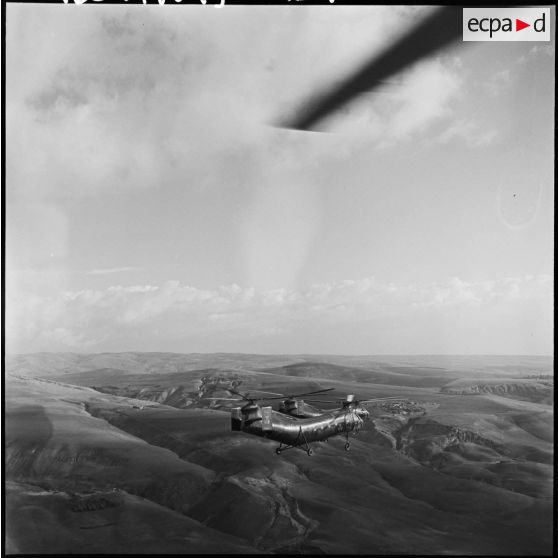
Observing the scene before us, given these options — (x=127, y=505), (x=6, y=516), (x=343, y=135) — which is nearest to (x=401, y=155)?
(x=343, y=135)

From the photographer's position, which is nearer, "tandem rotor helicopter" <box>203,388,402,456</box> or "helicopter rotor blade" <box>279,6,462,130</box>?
"tandem rotor helicopter" <box>203,388,402,456</box>

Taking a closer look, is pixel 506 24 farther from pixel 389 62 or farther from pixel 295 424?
pixel 295 424

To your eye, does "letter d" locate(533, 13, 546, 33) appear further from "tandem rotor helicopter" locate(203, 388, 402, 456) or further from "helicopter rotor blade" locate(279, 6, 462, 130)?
"tandem rotor helicopter" locate(203, 388, 402, 456)

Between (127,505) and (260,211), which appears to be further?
(260,211)

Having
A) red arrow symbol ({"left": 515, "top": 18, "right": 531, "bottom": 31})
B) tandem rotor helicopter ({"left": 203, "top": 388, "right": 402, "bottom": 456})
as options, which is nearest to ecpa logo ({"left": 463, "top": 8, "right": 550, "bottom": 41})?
red arrow symbol ({"left": 515, "top": 18, "right": 531, "bottom": 31})

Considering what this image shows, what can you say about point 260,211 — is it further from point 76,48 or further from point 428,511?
point 428,511

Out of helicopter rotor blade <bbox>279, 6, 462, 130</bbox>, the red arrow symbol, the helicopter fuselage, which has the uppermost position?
the red arrow symbol

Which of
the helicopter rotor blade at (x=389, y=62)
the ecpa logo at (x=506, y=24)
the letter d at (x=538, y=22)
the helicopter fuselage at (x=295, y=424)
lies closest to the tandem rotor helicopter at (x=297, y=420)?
the helicopter fuselage at (x=295, y=424)
